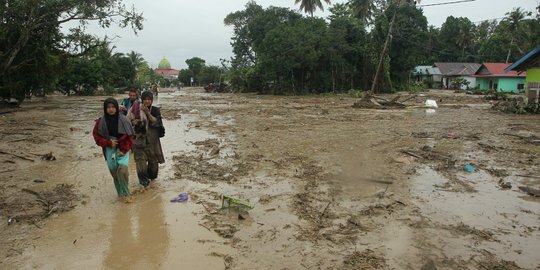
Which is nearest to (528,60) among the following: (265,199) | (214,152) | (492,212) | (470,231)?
(214,152)

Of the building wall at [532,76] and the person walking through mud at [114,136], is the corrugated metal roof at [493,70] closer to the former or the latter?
the building wall at [532,76]

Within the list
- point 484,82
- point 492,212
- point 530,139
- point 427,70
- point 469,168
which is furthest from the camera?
point 427,70

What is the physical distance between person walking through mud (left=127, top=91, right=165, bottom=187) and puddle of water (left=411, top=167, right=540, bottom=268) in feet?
13.4

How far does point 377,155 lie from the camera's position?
9.32 metres

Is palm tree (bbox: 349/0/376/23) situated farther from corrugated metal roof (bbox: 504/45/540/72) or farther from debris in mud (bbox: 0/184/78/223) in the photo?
debris in mud (bbox: 0/184/78/223)

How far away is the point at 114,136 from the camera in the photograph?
17.8ft

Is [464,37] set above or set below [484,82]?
above

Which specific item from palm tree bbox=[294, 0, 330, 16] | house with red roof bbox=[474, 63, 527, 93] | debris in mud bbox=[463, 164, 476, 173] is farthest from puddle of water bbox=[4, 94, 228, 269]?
house with red roof bbox=[474, 63, 527, 93]

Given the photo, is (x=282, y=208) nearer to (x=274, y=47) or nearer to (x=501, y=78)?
(x=274, y=47)

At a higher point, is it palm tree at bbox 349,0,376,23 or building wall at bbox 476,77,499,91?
palm tree at bbox 349,0,376,23

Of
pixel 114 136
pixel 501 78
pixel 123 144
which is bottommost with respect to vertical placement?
pixel 123 144

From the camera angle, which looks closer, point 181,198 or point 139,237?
point 139,237

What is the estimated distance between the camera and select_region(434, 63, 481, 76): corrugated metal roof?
59.3 meters

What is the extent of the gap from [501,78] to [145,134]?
53.7 m
